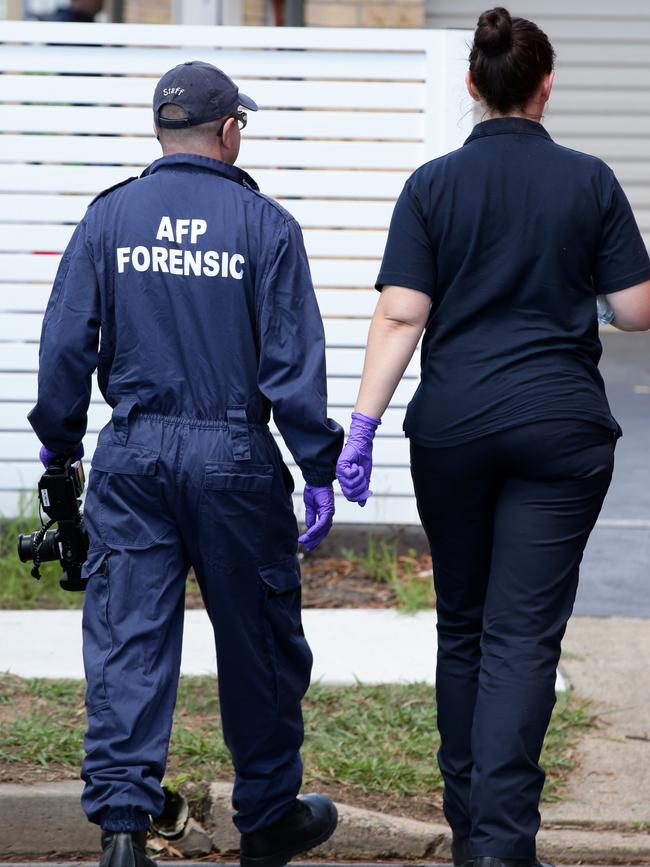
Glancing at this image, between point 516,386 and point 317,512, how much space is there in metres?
0.58

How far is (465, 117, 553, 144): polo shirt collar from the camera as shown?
3.37 meters

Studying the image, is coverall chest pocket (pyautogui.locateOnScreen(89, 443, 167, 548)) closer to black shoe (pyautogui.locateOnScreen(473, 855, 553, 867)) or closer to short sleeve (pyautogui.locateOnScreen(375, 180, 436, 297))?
short sleeve (pyautogui.locateOnScreen(375, 180, 436, 297))

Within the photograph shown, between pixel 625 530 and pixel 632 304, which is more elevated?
pixel 632 304

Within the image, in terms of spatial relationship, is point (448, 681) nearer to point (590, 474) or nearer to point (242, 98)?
point (590, 474)

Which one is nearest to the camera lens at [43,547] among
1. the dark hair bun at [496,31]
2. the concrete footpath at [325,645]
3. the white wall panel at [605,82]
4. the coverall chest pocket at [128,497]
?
the coverall chest pocket at [128,497]

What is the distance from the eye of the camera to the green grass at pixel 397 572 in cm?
582

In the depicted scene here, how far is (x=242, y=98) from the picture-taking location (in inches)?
141

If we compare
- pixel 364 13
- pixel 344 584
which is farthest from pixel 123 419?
pixel 364 13

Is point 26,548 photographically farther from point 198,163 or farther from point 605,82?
point 605,82

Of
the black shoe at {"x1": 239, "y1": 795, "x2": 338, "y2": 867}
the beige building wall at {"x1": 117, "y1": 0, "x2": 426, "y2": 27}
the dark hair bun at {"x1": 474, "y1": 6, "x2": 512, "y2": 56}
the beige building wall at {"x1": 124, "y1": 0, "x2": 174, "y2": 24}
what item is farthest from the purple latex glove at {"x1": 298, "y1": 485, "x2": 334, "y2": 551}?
the beige building wall at {"x1": 124, "y1": 0, "x2": 174, "y2": 24}

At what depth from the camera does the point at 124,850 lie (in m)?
3.23

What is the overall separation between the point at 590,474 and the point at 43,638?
2.73 meters

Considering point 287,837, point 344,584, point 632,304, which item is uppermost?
point 632,304

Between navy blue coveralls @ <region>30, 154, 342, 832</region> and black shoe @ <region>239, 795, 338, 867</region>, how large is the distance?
13.2 inches
